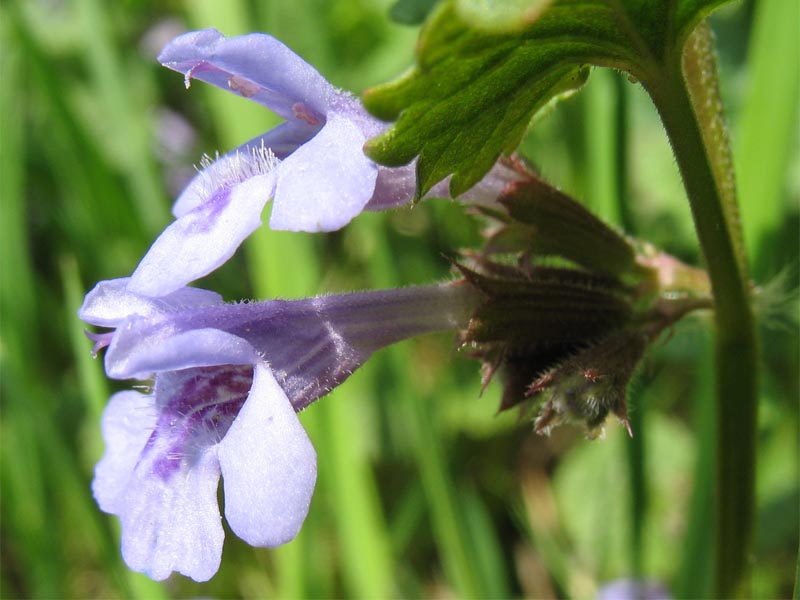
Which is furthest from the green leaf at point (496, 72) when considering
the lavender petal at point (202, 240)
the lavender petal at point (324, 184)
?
the lavender petal at point (202, 240)

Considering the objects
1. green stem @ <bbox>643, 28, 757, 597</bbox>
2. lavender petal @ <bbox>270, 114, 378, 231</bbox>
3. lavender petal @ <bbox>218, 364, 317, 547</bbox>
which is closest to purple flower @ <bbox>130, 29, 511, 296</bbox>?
lavender petal @ <bbox>270, 114, 378, 231</bbox>

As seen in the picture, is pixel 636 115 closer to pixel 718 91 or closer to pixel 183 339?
pixel 718 91

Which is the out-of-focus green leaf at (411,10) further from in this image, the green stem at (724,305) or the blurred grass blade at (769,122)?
the blurred grass blade at (769,122)

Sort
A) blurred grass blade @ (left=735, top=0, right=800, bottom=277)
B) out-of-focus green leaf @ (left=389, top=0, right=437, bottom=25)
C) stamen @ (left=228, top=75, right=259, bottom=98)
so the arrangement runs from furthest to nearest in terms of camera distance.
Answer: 1. blurred grass blade @ (left=735, top=0, right=800, bottom=277)
2. out-of-focus green leaf @ (left=389, top=0, right=437, bottom=25)
3. stamen @ (left=228, top=75, right=259, bottom=98)

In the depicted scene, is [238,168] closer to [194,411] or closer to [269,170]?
[269,170]

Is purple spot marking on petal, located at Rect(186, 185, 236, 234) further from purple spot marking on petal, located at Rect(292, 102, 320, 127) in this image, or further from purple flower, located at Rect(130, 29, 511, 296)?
purple spot marking on petal, located at Rect(292, 102, 320, 127)

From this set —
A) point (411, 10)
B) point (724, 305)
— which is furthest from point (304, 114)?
point (724, 305)
